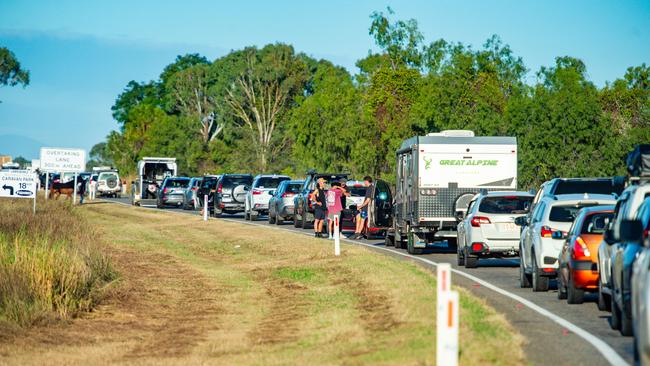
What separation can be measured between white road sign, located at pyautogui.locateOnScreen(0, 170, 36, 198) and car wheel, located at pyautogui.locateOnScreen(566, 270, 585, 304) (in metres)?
22.7

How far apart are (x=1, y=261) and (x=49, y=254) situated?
76 cm

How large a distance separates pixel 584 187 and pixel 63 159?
3248 cm

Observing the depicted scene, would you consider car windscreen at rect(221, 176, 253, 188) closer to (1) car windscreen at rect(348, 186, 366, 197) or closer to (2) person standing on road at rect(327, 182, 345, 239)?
(1) car windscreen at rect(348, 186, 366, 197)

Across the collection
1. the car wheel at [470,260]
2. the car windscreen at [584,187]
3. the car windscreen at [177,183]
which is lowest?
the car wheel at [470,260]

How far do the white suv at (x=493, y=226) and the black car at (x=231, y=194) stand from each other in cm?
2803

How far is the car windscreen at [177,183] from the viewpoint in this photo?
213ft

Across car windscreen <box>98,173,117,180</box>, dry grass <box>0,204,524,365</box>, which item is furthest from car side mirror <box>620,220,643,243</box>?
car windscreen <box>98,173,117,180</box>

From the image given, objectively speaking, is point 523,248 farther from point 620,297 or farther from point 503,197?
point 620,297

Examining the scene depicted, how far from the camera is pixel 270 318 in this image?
1714 centimetres

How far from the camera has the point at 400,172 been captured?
3122cm

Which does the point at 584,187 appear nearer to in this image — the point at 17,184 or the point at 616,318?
the point at 616,318

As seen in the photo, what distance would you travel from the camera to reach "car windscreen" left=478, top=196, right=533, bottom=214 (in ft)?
80.8

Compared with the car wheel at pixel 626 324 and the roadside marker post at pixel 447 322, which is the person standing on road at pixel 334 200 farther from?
the roadside marker post at pixel 447 322

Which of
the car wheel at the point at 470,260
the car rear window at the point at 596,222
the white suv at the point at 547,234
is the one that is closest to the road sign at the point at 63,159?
the car wheel at the point at 470,260
